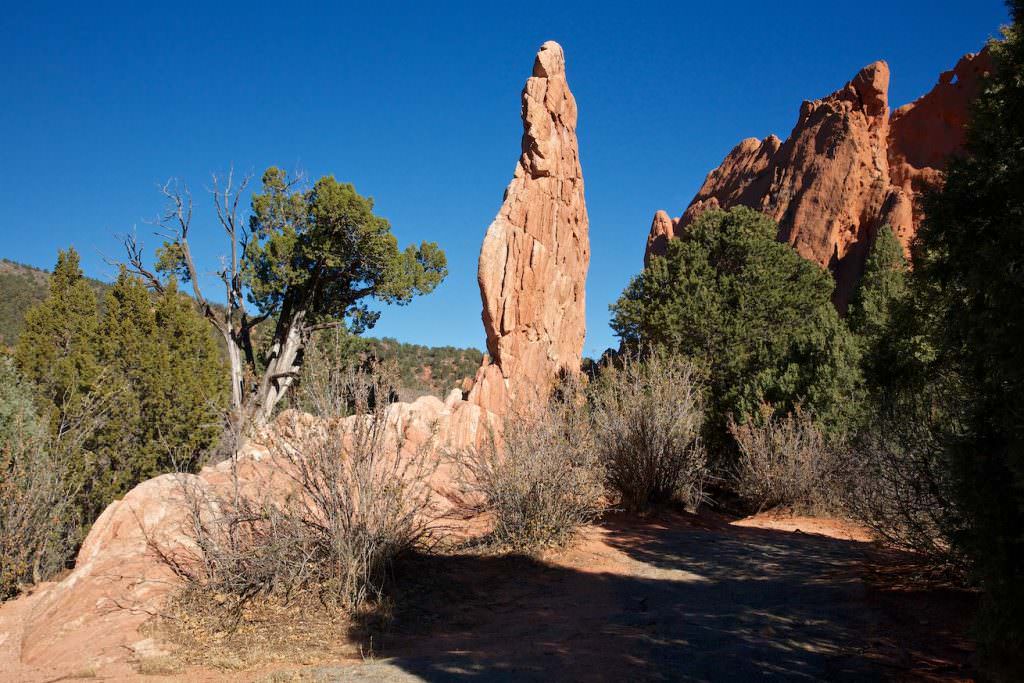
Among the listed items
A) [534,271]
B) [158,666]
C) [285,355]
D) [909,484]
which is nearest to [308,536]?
[158,666]

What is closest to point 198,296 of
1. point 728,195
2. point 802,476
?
point 802,476

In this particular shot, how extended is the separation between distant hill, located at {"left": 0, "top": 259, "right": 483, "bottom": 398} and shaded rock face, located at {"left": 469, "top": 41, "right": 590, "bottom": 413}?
1455 cm

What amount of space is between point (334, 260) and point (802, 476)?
18012 millimetres

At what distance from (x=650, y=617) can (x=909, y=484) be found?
10.3ft

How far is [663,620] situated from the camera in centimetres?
638

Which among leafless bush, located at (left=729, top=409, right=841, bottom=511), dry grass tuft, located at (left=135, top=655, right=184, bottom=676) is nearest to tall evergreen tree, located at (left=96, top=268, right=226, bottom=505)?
dry grass tuft, located at (left=135, top=655, right=184, bottom=676)

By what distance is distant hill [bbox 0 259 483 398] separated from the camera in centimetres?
4053

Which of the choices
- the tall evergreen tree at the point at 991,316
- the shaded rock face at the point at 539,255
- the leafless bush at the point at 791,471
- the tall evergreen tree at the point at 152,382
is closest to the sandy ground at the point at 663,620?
the tall evergreen tree at the point at 991,316

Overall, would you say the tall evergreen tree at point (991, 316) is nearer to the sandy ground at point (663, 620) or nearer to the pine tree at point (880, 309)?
the sandy ground at point (663, 620)

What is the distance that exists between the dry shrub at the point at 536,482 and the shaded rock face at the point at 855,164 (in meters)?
32.9

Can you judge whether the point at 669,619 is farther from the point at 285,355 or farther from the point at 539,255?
the point at 285,355

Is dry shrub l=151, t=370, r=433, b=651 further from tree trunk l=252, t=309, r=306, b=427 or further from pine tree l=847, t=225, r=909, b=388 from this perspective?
tree trunk l=252, t=309, r=306, b=427

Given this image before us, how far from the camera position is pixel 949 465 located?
17.1ft

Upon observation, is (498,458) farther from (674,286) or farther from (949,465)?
(674,286)
